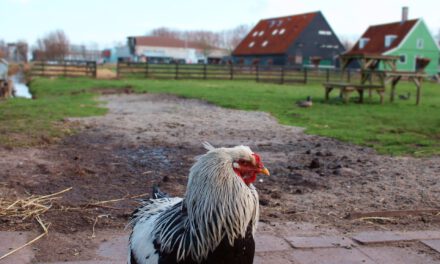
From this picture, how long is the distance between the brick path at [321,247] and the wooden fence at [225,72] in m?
30.3

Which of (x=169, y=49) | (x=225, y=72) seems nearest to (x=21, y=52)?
(x=169, y=49)

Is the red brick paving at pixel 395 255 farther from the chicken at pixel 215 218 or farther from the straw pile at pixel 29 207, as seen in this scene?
the straw pile at pixel 29 207

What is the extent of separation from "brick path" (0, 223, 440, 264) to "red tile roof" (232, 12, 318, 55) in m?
56.3

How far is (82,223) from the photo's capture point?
4.79 meters

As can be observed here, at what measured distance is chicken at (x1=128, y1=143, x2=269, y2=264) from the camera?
274 centimetres

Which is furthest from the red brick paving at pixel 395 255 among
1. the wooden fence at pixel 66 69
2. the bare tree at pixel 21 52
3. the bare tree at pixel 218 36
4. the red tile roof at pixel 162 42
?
the bare tree at pixel 218 36

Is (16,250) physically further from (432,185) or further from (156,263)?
(432,185)

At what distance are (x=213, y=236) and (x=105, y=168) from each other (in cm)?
456

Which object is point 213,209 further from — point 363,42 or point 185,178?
point 363,42

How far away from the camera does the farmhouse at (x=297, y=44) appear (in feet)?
197

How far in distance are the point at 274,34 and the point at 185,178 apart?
60.5 meters

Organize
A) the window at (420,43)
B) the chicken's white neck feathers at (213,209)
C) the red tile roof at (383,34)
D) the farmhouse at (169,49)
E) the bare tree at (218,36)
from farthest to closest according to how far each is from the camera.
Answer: the bare tree at (218,36), the farmhouse at (169,49), the window at (420,43), the red tile roof at (383,34), the chicken's white neck feathers at (213,209)

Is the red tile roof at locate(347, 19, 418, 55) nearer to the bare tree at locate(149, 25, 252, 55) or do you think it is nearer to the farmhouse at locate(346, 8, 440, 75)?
the farmhouse at locate(346, 8, 440, 75)

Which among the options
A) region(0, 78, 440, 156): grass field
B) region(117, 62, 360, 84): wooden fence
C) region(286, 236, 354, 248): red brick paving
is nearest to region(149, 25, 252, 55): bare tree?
region(117, 62, 360, 84): wooden fence
